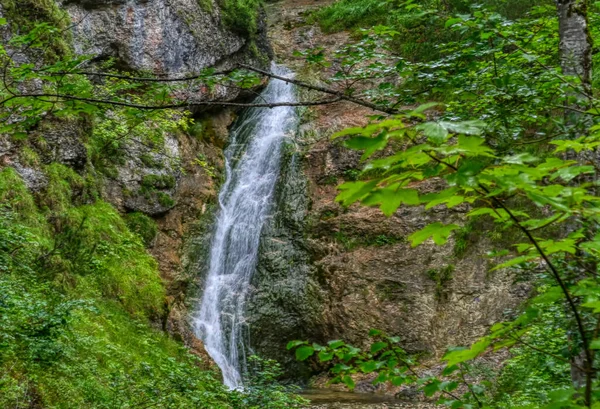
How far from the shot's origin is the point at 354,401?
8.86 metres

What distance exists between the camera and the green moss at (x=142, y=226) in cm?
1124

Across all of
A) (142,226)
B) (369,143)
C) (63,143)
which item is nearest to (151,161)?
(142,226)

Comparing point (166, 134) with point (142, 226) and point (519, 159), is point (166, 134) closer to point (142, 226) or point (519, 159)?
point (142, 226)

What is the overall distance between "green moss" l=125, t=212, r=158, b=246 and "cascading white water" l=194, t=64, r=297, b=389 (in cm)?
163

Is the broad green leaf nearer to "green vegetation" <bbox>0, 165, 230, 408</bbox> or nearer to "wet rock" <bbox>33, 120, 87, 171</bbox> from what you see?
"green vegetation" <bbox>0, 165, 230, 408</bbox>

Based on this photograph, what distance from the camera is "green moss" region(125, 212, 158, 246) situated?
1124cm

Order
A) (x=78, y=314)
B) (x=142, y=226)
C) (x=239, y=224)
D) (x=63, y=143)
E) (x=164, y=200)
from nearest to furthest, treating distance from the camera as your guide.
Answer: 1. (x=78, y=314)
2. (x=63, y=143)
3. (x=142, y=226)
4. (x=164, y=200)
5. (x=239, y=224)

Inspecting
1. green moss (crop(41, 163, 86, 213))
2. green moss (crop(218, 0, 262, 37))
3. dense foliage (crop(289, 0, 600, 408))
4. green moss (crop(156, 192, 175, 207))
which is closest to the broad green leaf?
dense foliage (crop(289, 0, 600, 408))

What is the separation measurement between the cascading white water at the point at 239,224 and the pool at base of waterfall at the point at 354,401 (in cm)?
151

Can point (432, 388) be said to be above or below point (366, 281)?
above

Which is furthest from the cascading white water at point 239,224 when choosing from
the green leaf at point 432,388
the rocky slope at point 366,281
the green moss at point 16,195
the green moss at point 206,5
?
the green leaf at point 432,388

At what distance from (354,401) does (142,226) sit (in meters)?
6.00

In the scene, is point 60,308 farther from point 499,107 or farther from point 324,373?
point 324,373

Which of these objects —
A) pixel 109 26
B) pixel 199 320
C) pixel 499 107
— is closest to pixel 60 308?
pixel 499 107
